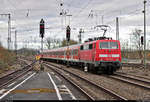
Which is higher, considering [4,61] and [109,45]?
[109,45]

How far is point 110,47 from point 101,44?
94cm

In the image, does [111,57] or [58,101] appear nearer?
[58,101]

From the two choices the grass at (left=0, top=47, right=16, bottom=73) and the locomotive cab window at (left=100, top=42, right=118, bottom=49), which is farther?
the grass at (left=0, top=47, right=16, bottom=73)

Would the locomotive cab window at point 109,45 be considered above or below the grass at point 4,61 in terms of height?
above

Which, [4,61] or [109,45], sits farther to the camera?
[4,61]

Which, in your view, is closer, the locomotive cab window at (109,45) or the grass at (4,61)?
the locomotive cab window at (109,45)

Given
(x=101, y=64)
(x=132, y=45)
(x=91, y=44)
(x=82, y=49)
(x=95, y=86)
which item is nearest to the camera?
(x=95, y=86)

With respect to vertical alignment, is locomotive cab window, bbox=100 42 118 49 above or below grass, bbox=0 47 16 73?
above

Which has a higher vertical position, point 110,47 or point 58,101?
point 110,47

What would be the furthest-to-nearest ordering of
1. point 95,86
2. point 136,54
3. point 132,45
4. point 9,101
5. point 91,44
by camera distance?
point 136,54
point 132,45
point 91,44
point 95,86
point 9,101

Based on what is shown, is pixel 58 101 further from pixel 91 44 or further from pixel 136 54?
pixel 136 54

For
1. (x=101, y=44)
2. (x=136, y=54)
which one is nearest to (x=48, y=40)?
(x=136, y=54)

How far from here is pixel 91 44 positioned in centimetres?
2480

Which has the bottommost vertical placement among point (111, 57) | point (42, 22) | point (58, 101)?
point (58, 101)
